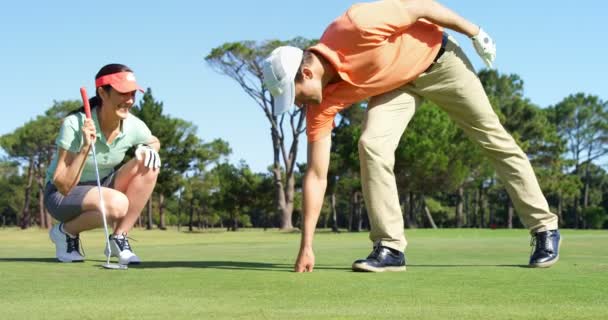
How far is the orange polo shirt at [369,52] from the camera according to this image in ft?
15.4

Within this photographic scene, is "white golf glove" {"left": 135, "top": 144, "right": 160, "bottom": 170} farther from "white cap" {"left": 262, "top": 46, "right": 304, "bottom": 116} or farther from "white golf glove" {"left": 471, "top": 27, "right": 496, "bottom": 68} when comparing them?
"white golf glove" {"left": 471, "top": 27, "right": 496, "bottom": 68}

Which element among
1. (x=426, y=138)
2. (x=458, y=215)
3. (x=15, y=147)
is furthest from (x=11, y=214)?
(x=426, y=138)

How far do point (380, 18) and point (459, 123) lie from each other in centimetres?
113

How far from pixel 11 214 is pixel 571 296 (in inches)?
3966

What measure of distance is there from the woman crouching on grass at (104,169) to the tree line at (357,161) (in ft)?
107

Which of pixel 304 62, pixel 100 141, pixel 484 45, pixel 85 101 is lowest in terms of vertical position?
pixel 100 141

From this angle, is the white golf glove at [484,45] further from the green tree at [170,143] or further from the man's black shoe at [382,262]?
the green tree at [170,143]

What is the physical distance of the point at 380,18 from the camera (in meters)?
4.71

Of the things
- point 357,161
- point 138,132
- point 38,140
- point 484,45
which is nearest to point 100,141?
point 138,132

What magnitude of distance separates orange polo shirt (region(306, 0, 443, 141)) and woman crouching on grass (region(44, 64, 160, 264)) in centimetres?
156

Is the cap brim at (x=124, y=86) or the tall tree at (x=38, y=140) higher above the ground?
the tall tree at (x=38, y=140)

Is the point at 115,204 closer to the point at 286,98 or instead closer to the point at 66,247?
the point at 66,247


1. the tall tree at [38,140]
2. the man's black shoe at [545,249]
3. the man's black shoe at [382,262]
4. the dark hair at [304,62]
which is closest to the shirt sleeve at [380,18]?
the dark hair at [304,62]

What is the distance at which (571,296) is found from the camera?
10.6 feet
